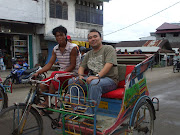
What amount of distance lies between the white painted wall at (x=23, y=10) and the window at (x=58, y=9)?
2.98 feet

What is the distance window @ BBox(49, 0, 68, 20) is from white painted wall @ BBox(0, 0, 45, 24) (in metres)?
0.91

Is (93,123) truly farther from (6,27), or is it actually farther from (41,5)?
(41,5)

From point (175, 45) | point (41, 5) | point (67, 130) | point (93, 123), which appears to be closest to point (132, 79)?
point (93, 123)

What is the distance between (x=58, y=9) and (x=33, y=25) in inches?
100

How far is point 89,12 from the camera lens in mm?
20359

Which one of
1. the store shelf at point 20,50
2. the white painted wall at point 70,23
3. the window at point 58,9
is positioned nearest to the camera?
the store shelf at point 20,50

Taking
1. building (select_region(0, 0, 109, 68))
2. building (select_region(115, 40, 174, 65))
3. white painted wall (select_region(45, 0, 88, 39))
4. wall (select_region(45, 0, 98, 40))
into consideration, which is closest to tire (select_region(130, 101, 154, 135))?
building (select_region(0, 0, 109, 68))

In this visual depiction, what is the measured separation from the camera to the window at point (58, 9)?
17.1m

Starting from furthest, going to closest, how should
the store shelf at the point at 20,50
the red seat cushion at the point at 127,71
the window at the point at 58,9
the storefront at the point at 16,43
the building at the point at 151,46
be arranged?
the building at the point at 151,46
the window at the point at 58,9
the store shelf at the point at 20,50
the storefront at the point at 16,43
the red seat cushion at the point at 127,71

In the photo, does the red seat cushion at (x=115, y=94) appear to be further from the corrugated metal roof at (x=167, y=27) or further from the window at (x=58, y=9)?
the corrugated metal roof at (x=167, y=27)

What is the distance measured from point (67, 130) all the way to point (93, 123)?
Result: 17.5 inches

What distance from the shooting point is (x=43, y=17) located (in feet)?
54.0

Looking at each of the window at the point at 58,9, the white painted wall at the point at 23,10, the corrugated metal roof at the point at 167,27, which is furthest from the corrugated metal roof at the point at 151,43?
the white painted wall at the point at 23,10

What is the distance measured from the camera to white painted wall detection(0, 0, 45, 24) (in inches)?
559
